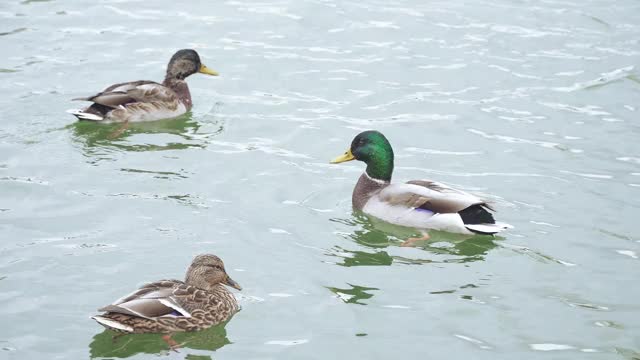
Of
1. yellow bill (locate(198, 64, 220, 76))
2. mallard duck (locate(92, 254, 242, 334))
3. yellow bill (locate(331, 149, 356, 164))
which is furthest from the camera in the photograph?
yellow bill (locate(198, 64, 220, 76))

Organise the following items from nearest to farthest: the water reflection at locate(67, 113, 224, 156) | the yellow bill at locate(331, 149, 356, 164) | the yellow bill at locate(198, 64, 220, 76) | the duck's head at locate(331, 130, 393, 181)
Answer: the duck's head at locate(331, 130, 393, 181)
the yellow bill at locate(331, 149, 356, 164)
the water reflection at locate(67, 113, 224, 156)
the yellow bill at locate(198, 64, 220, 76)

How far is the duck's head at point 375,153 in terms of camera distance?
1071 cm

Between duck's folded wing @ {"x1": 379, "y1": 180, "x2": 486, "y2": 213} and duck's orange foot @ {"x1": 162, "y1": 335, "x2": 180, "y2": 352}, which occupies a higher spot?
duck's folded wing @ {"x1": 379, "y1": 180, "x2": 486, "y2": 213}

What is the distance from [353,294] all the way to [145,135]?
15.9 feet

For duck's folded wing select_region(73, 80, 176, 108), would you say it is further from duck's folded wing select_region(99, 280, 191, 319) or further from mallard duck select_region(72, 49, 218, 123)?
duck's folded wing select_region(99, 280, 191, 319)

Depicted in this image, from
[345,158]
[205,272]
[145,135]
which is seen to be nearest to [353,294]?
[205,272]

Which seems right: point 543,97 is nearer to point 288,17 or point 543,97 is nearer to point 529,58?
point 529,58

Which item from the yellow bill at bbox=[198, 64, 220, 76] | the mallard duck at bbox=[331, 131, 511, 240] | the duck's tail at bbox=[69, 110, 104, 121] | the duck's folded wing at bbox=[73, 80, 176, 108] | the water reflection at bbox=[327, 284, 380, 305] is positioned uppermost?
the yellow bill at bbox=[198, 64, 220, 76]

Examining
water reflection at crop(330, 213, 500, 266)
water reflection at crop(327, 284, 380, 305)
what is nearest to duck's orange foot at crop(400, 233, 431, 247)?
water reflection at crop(330, 213, 500, 266)

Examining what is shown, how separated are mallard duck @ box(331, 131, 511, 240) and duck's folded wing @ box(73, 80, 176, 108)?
9.70ft

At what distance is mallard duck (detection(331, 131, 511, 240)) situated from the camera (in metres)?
9.73

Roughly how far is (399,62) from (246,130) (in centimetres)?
307

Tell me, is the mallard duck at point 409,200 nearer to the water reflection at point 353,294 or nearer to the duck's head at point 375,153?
the duck's head at point 375,153

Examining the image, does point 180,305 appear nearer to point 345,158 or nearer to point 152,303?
point 152,303
